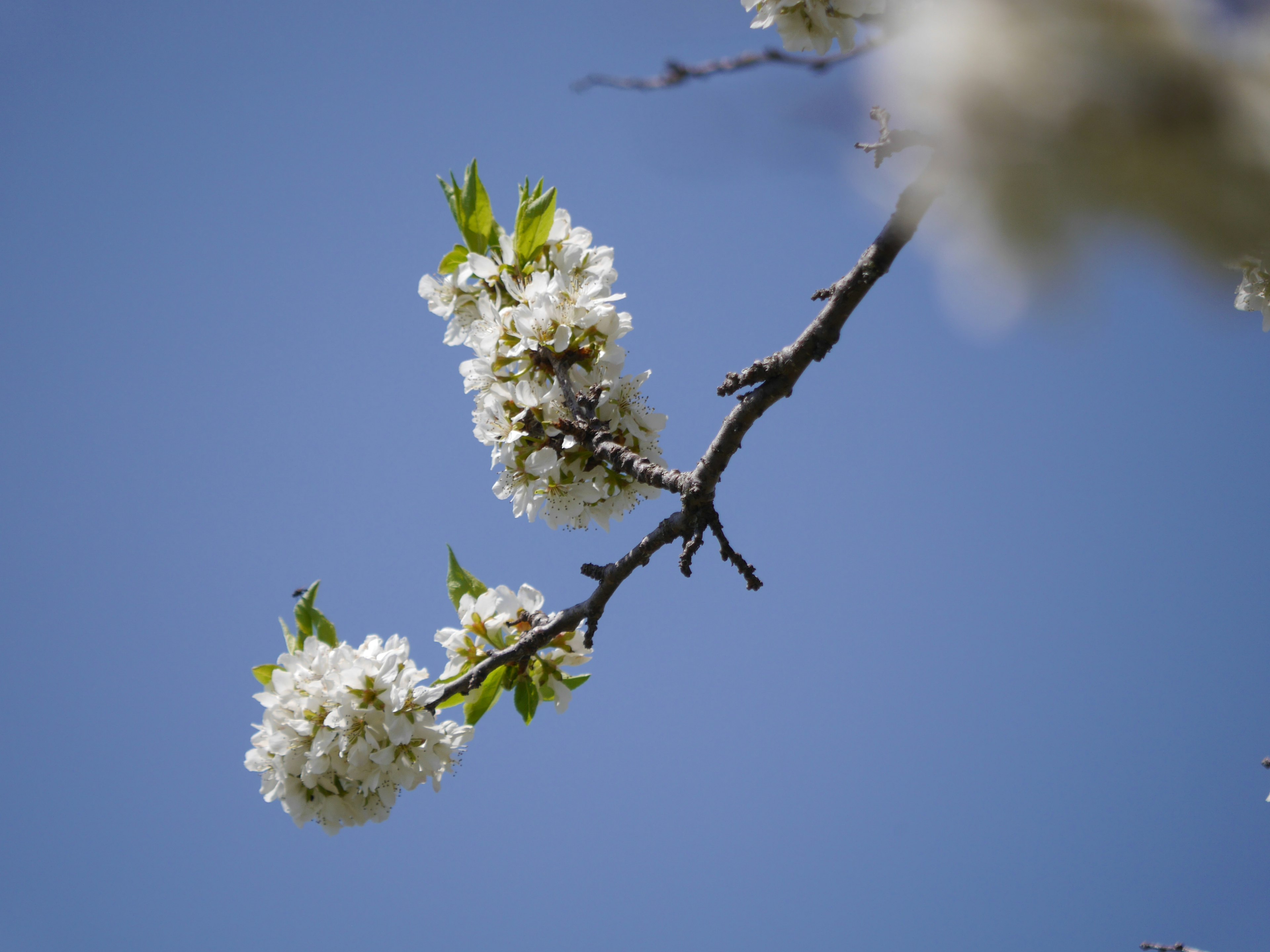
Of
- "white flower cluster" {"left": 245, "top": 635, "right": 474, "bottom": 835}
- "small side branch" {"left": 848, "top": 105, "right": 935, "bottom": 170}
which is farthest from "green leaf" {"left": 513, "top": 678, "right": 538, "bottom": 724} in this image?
"small side branch" {"left": 848, "top": 105, "right": 935, "bottom": 170}

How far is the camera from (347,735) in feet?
7.29

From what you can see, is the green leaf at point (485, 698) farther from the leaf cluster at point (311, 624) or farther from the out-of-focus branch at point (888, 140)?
the out-of-focus branch at point (888, 140)

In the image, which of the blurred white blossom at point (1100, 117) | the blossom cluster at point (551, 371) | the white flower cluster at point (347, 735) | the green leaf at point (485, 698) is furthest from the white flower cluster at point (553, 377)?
the blurred white blossom at point (1100, 117)

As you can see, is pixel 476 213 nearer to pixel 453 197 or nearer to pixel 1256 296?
pixel 453 197

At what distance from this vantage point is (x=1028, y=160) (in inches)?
21.0

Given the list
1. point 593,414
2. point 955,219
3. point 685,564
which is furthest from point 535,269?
point 955,219

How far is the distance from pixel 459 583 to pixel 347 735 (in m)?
0.64

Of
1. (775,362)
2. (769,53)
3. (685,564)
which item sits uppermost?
(775,362)

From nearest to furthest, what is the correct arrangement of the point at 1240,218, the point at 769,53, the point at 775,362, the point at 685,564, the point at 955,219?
the point at 1240,218 < the point at 955,219 < the point at 769,53 < the point at 775,362 < the point at 685,564

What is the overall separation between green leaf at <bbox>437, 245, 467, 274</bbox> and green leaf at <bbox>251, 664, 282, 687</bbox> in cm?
148

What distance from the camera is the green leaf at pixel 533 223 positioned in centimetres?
256

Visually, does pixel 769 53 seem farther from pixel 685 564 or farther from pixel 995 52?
pixel 685 564

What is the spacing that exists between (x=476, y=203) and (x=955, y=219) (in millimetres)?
2343

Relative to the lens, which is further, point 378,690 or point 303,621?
point 303,621
